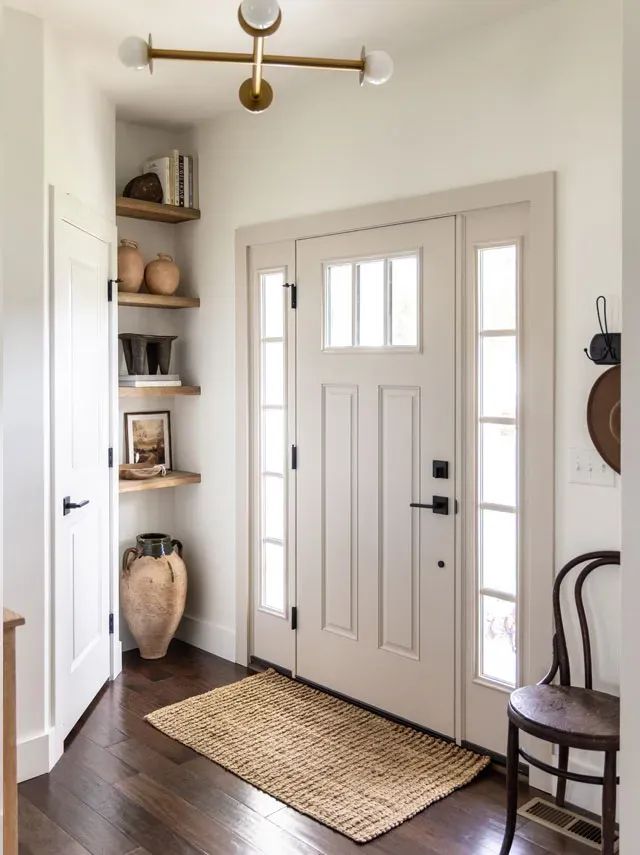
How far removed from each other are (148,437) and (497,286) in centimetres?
209

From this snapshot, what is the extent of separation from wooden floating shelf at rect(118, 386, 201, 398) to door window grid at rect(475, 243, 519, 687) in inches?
65.6

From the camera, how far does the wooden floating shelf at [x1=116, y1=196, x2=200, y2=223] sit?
3891mm

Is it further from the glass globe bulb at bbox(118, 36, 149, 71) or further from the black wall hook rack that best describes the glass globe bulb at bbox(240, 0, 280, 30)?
the black wall hook rack

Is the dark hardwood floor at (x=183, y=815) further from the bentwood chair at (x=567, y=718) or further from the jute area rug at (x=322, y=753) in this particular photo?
the bentwood chair at (x=567, y=718)

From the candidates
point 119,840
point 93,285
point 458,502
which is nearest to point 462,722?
point 458,502

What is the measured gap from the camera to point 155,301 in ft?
13.0

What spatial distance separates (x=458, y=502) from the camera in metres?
3.05

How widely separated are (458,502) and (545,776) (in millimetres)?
982

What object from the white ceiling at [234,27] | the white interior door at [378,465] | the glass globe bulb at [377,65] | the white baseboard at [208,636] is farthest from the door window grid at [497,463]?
the white baseboard at [208,636]

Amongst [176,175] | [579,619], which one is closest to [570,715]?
[579,619]

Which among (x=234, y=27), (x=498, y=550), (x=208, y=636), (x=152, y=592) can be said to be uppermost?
(x=234, y=27)

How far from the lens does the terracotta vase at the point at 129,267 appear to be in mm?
3918

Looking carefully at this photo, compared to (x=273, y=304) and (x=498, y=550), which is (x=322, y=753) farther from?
(x=273, y=304)

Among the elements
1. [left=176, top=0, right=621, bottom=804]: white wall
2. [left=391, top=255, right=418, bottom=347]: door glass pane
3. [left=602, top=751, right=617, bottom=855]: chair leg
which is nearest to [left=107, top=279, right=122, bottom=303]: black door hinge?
[left=176, top=0, right=621, bottom=804]: white wall
